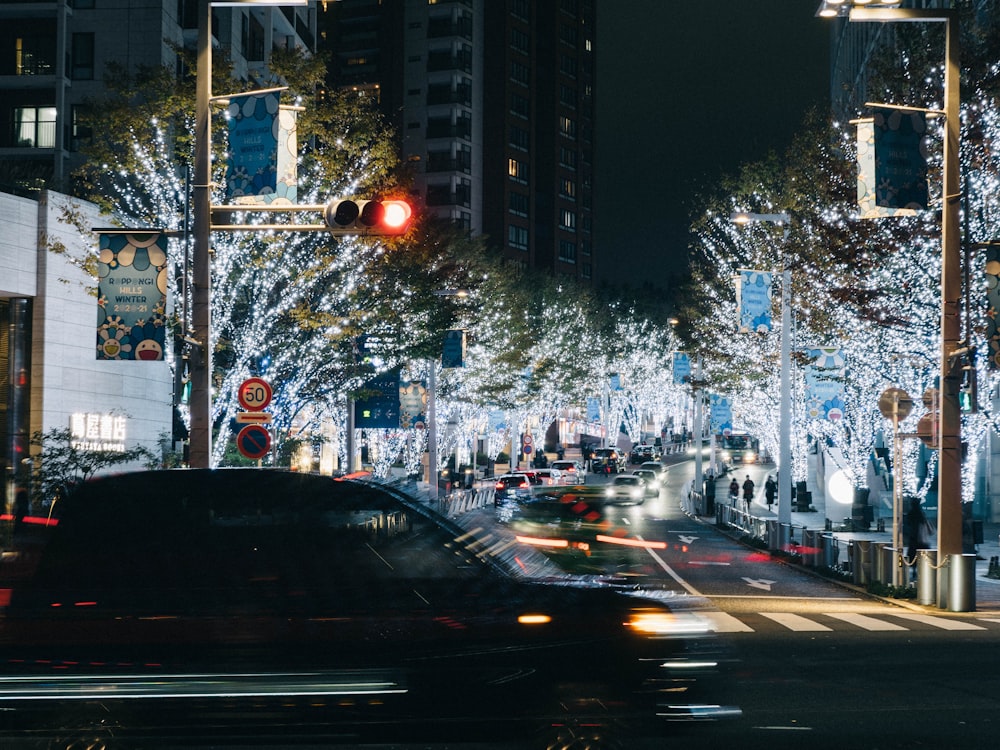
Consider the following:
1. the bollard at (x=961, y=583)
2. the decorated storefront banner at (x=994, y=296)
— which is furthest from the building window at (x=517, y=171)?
the bollard at (x=961, y=583)

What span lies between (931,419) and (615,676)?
14023mm

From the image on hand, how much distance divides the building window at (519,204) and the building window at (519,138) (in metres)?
4.70

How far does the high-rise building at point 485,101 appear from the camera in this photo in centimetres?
10900

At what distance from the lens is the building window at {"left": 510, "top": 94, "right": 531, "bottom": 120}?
115 metres

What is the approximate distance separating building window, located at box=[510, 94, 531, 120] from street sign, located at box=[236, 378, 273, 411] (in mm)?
98750

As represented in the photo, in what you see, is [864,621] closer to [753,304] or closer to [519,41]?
[753,304]

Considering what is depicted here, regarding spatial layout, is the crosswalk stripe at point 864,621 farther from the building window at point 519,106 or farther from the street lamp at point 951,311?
the building window at point 519,106

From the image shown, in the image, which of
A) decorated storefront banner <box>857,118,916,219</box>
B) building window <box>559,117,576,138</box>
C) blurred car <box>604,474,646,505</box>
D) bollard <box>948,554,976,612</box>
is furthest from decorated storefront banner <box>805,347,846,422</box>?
building window <box>559,117,576,138</box>

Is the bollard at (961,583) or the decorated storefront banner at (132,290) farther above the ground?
the decorated storefront banner at (132,290)

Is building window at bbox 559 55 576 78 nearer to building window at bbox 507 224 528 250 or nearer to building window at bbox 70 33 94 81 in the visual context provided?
building window at bbox 507 224 528 250

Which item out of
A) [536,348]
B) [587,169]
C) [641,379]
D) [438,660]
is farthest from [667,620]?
[587,169]

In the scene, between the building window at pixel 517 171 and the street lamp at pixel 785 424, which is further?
the building window at pixel 517 171

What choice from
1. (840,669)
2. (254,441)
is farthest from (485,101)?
(840,669)

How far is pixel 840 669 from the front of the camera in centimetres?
1217
